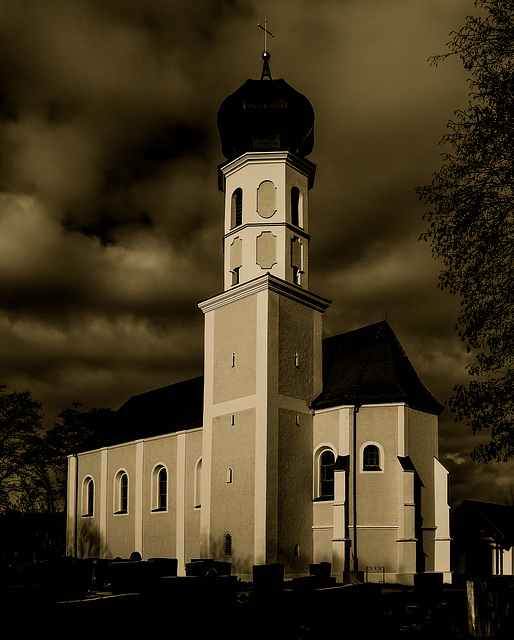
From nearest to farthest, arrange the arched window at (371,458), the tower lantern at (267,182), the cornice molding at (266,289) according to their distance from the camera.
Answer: the arched window at (371,458), the cornice molding at (266,289), the tower lantern at (267,182)

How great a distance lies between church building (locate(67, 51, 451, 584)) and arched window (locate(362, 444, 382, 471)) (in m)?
0.05

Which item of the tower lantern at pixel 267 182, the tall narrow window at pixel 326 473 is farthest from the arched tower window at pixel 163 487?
the tower lantern at pixel 267 182

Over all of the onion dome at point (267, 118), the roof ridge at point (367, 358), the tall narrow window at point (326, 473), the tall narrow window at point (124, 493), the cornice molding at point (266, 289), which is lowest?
the tall narrow window at point (124, 493)

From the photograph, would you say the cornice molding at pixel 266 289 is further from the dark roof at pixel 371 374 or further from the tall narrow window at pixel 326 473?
the tall narrow window at pixel 326 473

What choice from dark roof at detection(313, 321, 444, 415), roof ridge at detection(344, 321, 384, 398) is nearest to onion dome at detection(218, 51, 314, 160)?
roof ridge at detection(344, 321, 384, 398)

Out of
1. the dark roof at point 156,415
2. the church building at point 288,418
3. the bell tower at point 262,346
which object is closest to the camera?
the church building at point 288,418

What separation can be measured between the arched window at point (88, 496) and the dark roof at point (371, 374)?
15.5m

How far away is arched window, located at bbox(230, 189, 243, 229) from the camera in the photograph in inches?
1087

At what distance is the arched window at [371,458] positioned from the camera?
25000 millimetres

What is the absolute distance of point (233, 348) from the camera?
2670 cm

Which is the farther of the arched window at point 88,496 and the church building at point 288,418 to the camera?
the arched window at point 88,496

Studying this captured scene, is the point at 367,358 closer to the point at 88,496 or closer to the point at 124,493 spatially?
the point at 124,493

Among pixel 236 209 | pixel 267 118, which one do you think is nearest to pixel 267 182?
pixel 236 209

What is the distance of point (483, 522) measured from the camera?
1116 inches
